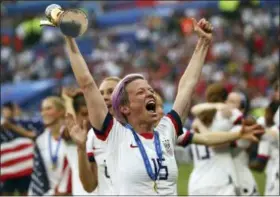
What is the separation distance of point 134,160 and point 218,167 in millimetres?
4078

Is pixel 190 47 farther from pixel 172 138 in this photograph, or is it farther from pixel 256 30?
pixel 172 138

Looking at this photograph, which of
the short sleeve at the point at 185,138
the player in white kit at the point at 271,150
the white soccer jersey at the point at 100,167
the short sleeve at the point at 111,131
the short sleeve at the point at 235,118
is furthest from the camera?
the player in white kit at the point at 271,150

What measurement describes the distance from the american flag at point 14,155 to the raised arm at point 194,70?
721cm

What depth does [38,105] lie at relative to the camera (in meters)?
26.7

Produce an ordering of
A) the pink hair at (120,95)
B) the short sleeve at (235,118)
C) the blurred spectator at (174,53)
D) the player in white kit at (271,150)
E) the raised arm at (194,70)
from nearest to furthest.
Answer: the pink hair at (120,95), the raised arm at (194,70), the short sleeve at (235,118), the player in white kit at (271,150), the blurred spectator at (174,53)

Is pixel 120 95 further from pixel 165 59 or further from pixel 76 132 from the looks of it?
pixel 165 59

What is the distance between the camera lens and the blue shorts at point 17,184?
513 inches

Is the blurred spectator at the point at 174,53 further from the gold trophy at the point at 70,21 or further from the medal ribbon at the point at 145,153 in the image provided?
the gold trophy at the point at 70,21

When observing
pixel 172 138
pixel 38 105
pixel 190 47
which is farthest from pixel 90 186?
pixel 190 47

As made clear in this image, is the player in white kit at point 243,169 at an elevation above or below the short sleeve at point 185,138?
below

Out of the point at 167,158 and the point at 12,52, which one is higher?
the point at 167,158

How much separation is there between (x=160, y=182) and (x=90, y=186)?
1.73 metres

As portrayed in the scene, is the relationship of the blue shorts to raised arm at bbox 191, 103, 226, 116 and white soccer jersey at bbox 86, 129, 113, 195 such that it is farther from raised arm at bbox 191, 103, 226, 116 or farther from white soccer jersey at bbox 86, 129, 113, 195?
white soccer jersey at bbox 86, 129, 113, 195

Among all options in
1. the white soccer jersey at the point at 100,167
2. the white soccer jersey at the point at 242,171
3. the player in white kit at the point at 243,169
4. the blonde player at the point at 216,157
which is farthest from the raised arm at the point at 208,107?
the white soccer jersey at the point at 100,167
